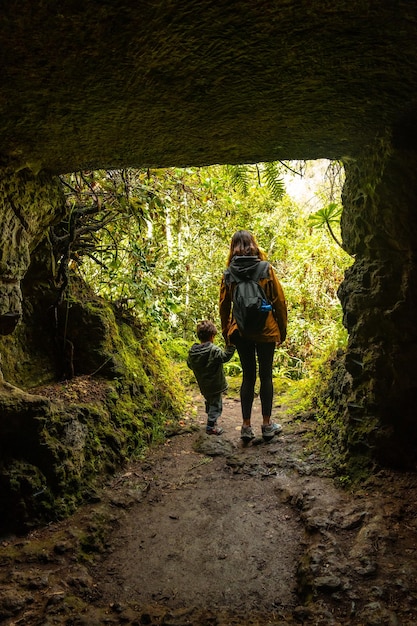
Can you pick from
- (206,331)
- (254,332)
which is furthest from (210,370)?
(254,332)

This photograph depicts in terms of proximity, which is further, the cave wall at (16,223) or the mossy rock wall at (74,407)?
the mossy rock wall at (74,407)

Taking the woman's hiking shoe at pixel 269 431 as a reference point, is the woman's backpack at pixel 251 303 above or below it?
above

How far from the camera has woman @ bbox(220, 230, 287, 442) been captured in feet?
15.3

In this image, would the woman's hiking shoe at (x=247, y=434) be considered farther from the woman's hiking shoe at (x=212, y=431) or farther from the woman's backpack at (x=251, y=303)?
the woman's backpack at (x=251, y=303)

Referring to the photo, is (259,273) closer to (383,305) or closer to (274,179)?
(274,179)

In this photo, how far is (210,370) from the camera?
5.68 meters

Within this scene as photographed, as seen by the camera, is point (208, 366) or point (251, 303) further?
point (208, 366)

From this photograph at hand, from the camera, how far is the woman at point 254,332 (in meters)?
4.68

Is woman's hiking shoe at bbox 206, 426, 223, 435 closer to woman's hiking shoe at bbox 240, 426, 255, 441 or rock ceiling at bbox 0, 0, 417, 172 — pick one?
woman's hiking shoe at bbox 240, 426, 255, 441

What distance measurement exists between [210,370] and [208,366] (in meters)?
0.08

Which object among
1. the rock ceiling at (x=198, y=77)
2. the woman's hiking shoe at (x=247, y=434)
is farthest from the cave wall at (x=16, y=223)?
the woman's hiking shoe at (x=247, y=434)

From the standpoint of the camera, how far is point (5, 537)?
287 centimetres

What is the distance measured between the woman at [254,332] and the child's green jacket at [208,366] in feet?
2.05

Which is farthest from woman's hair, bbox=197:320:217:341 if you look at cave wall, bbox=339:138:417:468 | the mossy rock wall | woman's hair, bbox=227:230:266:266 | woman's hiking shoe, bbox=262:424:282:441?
cave wall, bbox=339:138:417:468
